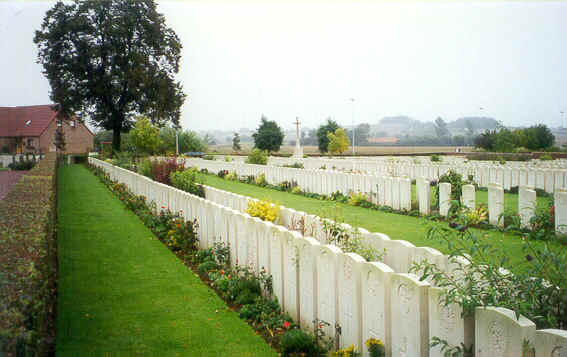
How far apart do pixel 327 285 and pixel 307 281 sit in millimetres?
376

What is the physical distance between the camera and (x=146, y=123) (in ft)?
129

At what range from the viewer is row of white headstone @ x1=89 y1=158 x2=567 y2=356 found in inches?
99.3

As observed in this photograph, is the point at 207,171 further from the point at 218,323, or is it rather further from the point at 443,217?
the point at 218,323

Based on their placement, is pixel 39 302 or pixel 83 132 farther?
pixel 83 132

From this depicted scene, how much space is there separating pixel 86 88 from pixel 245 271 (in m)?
33.8

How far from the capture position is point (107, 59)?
115ft

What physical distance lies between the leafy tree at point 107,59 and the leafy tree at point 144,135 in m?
1.74

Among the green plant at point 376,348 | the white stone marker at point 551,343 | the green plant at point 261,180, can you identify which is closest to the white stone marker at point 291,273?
the green plant at point 376,348

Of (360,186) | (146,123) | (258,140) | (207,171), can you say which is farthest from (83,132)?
(360,186)

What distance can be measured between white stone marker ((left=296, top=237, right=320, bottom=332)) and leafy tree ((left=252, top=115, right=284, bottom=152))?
5751cm

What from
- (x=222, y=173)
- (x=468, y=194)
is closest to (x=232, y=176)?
(x=222, y=173)

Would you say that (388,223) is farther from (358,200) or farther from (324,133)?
(324,133)

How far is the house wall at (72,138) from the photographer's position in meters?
60.5

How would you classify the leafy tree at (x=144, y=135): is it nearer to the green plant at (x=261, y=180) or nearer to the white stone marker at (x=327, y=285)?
the green plant at (x=261, y=180)
